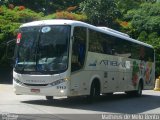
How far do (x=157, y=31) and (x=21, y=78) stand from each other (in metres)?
30.6

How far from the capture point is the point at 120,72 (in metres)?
22.6

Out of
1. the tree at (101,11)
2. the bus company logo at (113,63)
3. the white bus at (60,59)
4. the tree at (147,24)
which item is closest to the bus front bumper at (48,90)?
the white bus at (60,59)

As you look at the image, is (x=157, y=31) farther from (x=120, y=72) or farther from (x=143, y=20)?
(x=120, y=72)

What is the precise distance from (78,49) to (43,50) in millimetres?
1384

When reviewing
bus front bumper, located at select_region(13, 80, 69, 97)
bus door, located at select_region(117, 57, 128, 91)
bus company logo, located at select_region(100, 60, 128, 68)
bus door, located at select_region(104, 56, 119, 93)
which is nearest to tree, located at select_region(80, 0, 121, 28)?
bus company logo, located at select_region(100, 60, 128, 68)

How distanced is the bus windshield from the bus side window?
38 cm

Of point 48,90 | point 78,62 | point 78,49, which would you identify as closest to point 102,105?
point 78,62

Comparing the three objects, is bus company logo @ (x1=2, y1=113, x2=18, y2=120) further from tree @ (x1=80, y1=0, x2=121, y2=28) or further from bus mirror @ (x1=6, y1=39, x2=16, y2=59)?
tree @ (x1=80, y1=0, x2=121, y2=28)

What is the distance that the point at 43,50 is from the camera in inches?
669

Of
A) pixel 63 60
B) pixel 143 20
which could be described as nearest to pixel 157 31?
pixel 143 20

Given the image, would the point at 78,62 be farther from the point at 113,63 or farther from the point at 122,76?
the point at 122,76

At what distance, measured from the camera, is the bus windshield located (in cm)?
1667

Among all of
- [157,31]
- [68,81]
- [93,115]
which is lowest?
[93,115]

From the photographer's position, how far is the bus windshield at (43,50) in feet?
54.7
